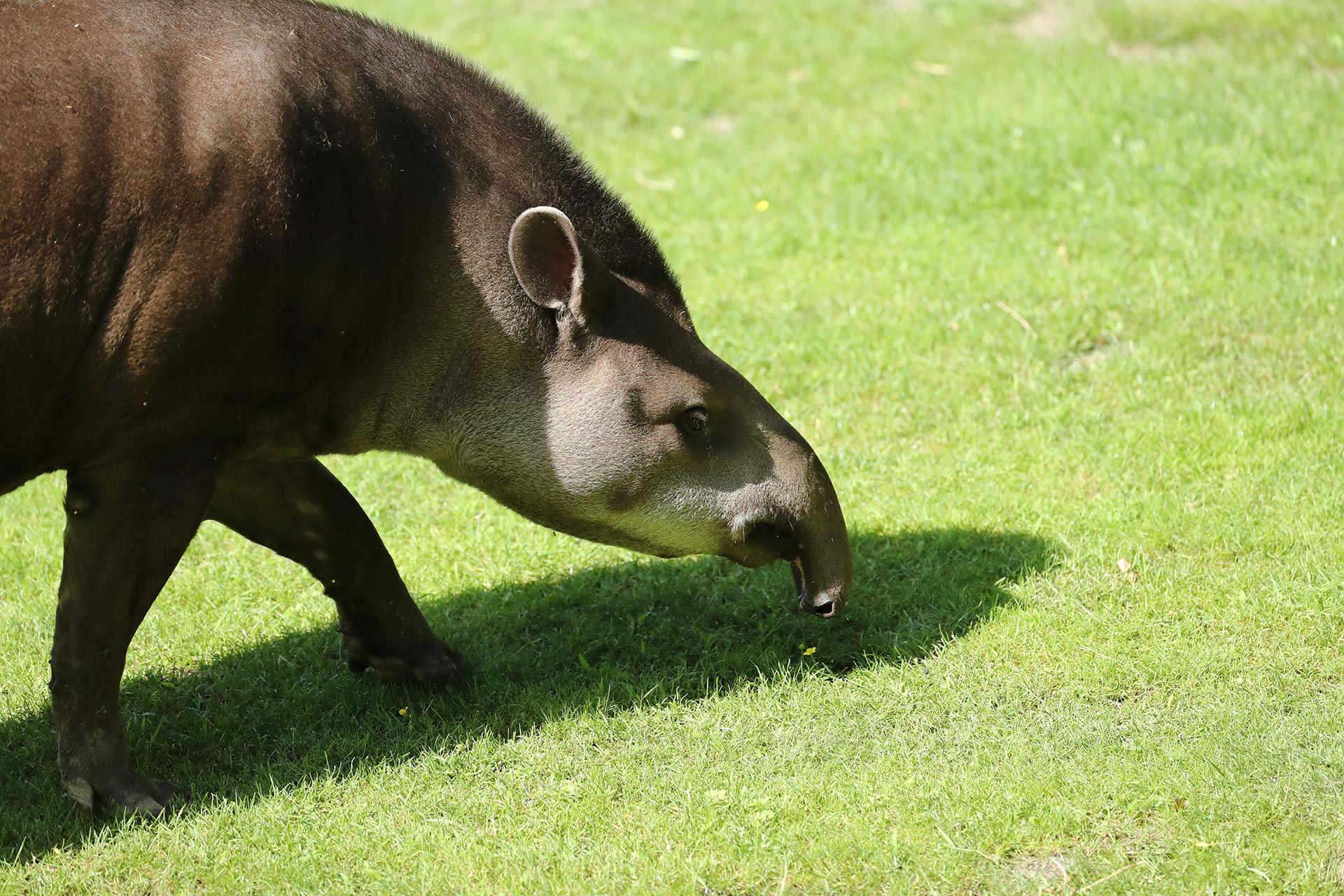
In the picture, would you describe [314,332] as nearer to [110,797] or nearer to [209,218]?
[209,218]

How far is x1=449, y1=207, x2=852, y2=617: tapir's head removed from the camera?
552 centimetres

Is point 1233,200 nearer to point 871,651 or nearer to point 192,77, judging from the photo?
point 871,651

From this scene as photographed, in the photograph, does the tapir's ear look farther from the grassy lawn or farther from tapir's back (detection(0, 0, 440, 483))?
the grassy lawn

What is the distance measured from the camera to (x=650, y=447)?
18.5 feet

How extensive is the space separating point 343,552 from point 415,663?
53 cm

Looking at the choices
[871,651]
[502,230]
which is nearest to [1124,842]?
[871,651]

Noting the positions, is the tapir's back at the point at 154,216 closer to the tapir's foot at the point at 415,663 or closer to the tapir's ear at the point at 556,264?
the tapir's ear at the point at 556,264

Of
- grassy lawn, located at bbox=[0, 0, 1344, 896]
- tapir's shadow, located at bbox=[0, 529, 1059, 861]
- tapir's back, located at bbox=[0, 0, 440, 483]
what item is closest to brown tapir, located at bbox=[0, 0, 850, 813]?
tapir's back, located at bbox=[0, 0, 440, 483]

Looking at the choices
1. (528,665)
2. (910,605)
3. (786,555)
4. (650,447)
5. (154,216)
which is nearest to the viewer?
(154,216)

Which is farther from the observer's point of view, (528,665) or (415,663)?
(528,665)

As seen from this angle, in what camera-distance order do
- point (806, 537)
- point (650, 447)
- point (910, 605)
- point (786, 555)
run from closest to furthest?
point (650, 447) < point (806, 537) < point (786, 555) < point (910, 605)

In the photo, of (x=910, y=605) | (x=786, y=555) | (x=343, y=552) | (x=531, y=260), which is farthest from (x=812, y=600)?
(x=343, y=552)

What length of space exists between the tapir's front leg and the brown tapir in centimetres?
1

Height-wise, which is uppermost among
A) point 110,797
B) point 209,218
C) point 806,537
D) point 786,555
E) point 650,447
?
point 209,218
